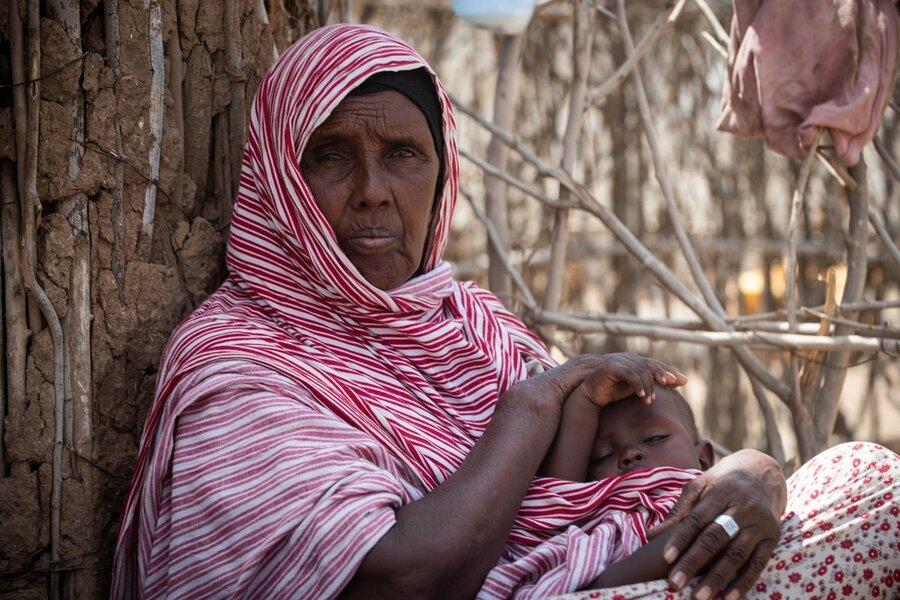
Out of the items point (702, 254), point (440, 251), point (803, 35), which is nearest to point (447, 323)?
point (440, 251)

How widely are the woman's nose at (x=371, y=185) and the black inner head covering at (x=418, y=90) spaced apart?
0.56 feet

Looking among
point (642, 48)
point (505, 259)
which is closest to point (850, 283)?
point (642, 48)

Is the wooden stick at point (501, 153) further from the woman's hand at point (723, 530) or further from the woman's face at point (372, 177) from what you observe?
the woman's hand at point (723, 530)

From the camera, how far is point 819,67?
118 inches

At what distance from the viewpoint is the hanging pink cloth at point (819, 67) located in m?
2.96

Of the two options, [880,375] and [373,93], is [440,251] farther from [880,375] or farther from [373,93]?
[880,375]

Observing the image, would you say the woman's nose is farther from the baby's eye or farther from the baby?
the baby

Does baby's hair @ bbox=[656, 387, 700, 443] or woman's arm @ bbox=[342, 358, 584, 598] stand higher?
baby's hair @ bbox=[656, 387, 700, 443]

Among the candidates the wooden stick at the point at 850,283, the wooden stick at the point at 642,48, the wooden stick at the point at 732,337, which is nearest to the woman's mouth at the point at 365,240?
the wooden stick at the point at 732,337

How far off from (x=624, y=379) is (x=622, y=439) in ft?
0.47

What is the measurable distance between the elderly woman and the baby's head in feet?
0.19

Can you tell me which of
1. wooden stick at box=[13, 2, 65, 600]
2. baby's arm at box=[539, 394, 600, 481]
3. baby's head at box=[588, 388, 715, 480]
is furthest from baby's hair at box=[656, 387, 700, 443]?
wooden stick at box=[13, 2, 65, 600]

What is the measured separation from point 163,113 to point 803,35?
186 cm

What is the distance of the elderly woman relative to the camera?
1921 millimetres
